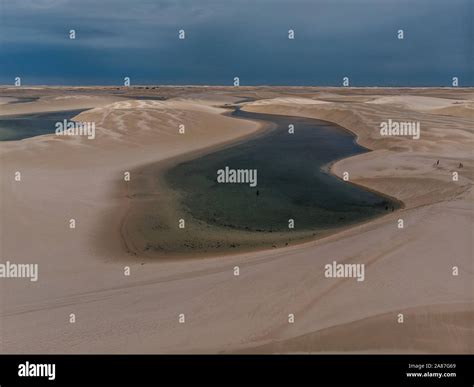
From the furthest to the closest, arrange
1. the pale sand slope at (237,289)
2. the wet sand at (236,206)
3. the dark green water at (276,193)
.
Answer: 1. the dark green water at (276,193)
2. the wet sand at (236,206)
3. the pale sand slope at (237,289)

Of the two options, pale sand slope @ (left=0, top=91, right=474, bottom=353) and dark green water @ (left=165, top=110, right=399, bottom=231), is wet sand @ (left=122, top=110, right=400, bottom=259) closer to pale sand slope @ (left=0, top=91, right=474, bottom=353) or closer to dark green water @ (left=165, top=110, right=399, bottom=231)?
dark green water @ (left=165, top=110, right=399, bottom=231)

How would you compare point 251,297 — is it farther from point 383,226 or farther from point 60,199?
point 60,199

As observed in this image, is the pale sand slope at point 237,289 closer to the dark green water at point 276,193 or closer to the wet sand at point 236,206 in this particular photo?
the wet sand at point 236,206

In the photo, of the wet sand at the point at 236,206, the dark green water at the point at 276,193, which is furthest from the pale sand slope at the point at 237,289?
the dark green water at the point at 276,193

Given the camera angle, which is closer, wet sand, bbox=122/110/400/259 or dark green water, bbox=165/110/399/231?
wet sand, bbox=122/110/400/259

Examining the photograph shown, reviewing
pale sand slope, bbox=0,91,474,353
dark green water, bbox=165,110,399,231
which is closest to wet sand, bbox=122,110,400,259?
dark green water, bbox=165,110,399,231
